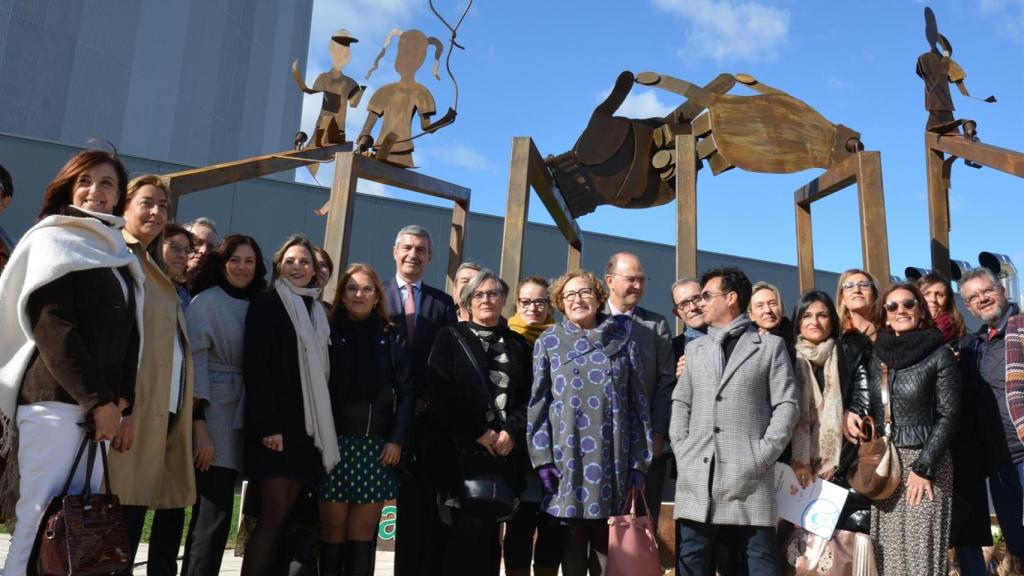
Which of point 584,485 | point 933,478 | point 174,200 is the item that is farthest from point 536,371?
point 174,200

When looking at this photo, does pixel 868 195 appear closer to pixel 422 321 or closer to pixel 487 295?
pixel 487 295

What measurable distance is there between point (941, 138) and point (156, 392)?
4655mm

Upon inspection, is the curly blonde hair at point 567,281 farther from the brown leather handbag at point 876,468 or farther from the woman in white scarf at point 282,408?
the brown leather handbag at point 876,468

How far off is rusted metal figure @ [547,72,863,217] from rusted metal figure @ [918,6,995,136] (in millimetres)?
562

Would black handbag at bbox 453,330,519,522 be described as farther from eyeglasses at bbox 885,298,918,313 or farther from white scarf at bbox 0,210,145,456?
eyeglasses at bbox 885,298,918,313

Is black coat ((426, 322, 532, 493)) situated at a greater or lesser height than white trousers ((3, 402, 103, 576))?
greater

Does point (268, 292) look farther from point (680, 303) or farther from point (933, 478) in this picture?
point (933, 478)

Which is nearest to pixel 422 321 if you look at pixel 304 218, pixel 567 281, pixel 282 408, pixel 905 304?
pixel 567 281

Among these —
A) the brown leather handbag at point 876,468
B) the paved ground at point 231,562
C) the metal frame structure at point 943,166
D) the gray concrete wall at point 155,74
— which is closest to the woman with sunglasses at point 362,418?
the paved ground at point 231,562

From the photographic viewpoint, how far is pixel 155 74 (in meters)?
23.1

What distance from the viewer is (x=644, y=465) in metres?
3.31

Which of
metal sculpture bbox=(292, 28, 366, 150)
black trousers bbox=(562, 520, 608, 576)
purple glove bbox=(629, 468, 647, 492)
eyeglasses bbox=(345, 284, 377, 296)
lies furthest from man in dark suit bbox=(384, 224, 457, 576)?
metal sculpture bbox=(292, 28, 366, 150)

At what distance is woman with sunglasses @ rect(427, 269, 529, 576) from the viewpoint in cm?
332

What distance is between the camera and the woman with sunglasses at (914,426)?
10.8 ft
